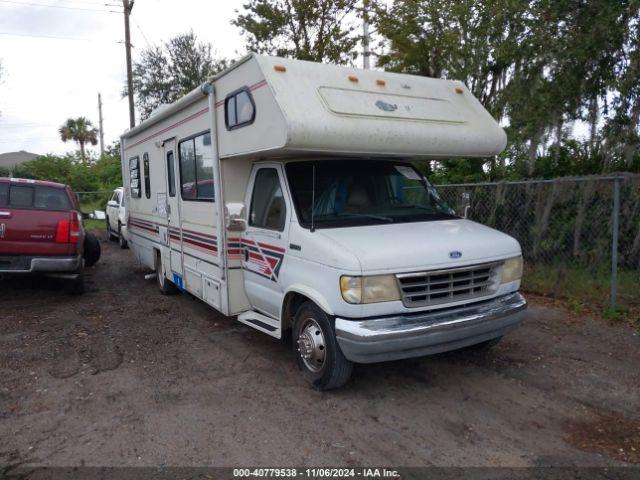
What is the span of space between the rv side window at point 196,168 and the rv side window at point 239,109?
58 cm

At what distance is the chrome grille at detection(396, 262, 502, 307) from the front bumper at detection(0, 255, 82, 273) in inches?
215

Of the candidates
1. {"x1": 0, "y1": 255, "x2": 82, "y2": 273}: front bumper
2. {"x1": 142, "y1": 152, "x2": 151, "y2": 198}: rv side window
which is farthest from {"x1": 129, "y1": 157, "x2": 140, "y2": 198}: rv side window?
{"x1": 0, "y1": 255, "x2": 82, "y2": 273}: front bumper

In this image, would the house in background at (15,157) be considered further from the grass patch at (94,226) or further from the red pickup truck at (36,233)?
the red pickup truck at (36,233)

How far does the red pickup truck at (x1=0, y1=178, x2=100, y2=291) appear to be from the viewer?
7219mm

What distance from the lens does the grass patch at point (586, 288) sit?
6.57 m

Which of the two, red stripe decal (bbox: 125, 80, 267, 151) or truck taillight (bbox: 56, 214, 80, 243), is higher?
red stripe decal (bbox: 125, 80, 267, 151)

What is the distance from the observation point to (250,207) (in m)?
5.48

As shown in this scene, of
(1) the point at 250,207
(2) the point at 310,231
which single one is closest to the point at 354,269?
(2) the point at 310,231

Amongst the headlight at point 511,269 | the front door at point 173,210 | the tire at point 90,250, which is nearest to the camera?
the headlight at point 511,269

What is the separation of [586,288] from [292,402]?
487 cm

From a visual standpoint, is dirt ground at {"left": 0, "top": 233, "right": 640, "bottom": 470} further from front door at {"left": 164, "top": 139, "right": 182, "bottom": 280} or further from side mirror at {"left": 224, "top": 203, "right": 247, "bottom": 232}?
side mirror at {"left": 224, "top": 203, "right": 247, "bottom": 232}

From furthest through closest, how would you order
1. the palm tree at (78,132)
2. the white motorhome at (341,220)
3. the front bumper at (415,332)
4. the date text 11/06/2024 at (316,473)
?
the palm tree at (78,132) → the white motorhome at (341,220) → the front bumper at (415,332) → the date text 11/06/2024 at (316,473)

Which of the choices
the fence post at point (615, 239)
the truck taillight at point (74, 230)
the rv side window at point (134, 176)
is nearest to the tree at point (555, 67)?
the fence post at point (615, 239)

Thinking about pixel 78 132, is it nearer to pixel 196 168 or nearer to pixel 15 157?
pixel 15 157
